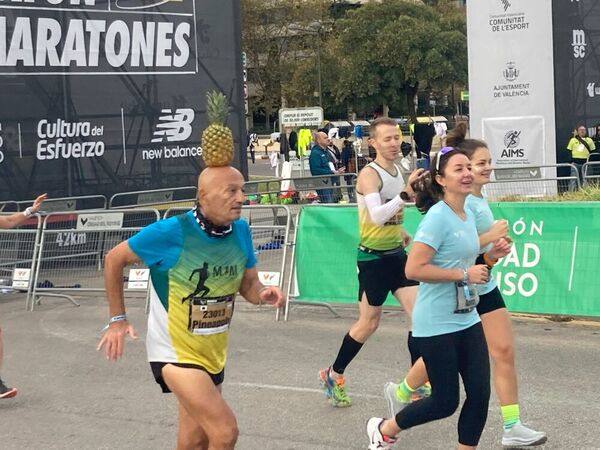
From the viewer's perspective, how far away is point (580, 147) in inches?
820

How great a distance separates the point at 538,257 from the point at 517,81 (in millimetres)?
10815

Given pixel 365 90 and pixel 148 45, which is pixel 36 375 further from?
pixel 365 90

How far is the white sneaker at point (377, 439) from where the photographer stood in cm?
583

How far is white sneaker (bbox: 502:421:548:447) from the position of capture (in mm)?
6102

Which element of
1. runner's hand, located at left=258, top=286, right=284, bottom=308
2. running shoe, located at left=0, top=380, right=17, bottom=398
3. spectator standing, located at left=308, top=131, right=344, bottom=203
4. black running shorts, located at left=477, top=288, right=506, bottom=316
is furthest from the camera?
spectator standing, located at left=308, top=131, right=344, bottom=203

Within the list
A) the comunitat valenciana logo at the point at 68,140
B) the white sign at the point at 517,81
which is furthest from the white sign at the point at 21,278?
the white sign at the point at 517,81

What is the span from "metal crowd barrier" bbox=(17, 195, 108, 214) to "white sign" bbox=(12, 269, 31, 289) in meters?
2.35

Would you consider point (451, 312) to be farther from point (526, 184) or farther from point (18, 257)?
point (526, 184)

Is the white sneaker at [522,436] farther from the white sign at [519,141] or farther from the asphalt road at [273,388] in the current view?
the white sign at [519,141]

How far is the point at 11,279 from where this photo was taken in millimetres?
13188

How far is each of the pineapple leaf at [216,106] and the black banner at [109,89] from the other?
130mm

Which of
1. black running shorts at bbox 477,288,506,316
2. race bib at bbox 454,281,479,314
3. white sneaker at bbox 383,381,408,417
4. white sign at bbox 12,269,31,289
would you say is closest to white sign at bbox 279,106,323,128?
white sign at bbox 12,269,31,289

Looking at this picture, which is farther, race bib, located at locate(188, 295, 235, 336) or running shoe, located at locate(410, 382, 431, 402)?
running shoe, located at locate(410, 382, 431, 402)

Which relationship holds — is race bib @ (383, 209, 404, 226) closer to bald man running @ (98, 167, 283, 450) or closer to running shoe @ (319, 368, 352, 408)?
running shoe @ (319, 368, 352, 408)
